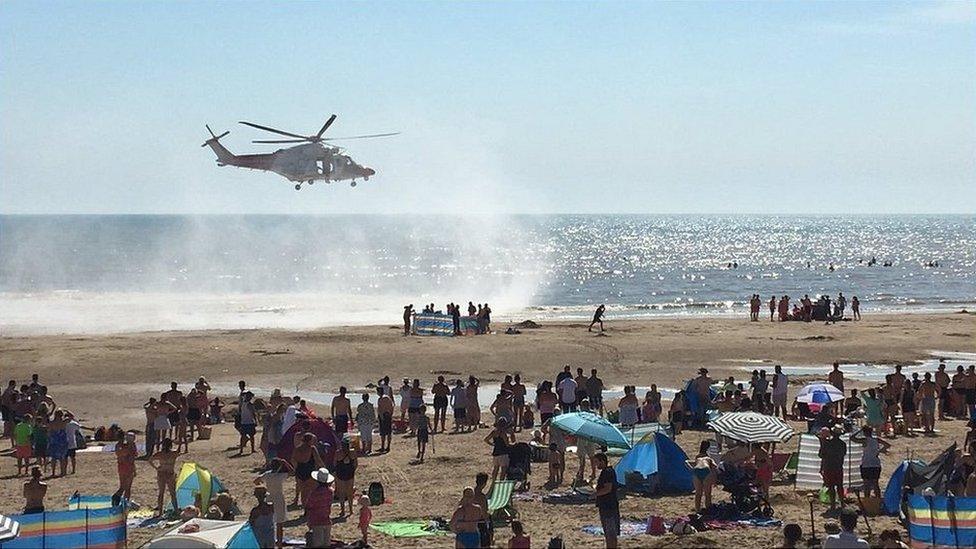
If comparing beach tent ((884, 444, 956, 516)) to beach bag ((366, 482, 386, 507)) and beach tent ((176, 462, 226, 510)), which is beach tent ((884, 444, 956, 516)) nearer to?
beach bag ((366, 482, 386, 507))

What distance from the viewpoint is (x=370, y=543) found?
14414 mm

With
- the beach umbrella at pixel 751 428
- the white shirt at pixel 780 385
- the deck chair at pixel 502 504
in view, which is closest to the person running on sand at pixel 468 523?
the deck chair at pixel 502 504

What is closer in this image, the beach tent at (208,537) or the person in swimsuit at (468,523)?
the beach tent at (208,537)

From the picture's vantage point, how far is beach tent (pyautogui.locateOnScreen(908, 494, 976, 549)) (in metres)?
12.4

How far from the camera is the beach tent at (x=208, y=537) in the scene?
35.9 ft

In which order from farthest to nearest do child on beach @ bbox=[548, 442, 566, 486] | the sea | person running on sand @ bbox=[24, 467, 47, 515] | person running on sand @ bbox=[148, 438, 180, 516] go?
the sea < child on beach @ bbox=[548, 442, 566, 486] < person running on sand @ bbox=[148, 438, 180, 516] < person running on sand @ bbox=[24, 467, 47, 515]

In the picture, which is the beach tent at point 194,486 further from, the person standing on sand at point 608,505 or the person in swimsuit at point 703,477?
the person in swimsuit at point 703,477

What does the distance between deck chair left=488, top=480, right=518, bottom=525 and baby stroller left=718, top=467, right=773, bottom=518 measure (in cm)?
307

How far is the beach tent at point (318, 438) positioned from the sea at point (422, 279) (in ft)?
108

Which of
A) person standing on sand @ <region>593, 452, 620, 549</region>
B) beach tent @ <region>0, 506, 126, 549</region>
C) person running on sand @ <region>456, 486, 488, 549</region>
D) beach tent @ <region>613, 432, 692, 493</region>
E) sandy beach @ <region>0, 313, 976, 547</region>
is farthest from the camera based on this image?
beach tent @ <region>613, 432, 692, 493</region>

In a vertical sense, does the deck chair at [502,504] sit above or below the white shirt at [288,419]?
below

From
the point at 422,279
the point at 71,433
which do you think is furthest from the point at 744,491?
the point at 422,279

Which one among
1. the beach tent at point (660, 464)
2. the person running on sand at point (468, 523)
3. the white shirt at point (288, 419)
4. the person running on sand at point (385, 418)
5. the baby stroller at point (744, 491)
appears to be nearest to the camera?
the person running on sand at point (468, 523)

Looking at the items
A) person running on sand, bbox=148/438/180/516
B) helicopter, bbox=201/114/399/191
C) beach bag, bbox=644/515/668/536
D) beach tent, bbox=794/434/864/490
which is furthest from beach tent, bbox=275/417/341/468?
helicopter, bbox=201/114/399/191
